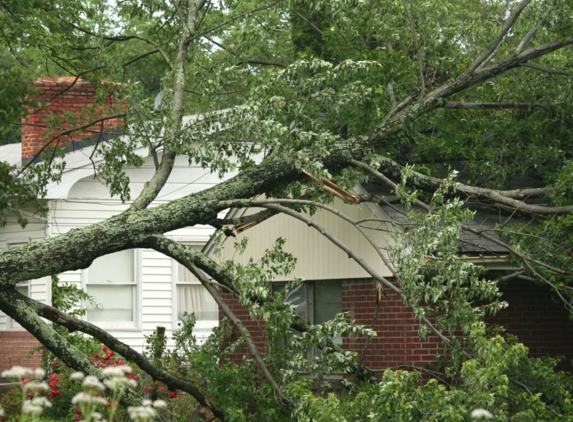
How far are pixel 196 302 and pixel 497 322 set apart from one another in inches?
327

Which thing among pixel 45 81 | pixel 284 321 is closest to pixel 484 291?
pixel 284 321

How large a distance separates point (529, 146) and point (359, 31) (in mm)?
2431

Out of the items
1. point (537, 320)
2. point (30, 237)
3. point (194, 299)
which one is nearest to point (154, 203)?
point (194, 299)

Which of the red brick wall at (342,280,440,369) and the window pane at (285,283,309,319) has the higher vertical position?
the window pane at (285,283,309,319)

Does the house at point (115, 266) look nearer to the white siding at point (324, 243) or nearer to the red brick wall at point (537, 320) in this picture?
the white siding at point (324, 243)

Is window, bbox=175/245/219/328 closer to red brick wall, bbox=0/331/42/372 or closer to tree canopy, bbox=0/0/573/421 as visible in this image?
red brick wall, bbox=0/331/42/372

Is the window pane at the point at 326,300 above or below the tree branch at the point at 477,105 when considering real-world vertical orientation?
below

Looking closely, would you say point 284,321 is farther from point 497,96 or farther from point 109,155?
point 497,96

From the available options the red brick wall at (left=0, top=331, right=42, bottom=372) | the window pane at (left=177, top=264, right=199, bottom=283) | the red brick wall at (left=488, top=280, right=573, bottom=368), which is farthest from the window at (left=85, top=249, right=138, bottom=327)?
the red brick wall at (left=488, top=280, right=573, bottom=368)

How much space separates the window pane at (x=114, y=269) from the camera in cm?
1944

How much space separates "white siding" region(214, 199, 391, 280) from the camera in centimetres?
1278

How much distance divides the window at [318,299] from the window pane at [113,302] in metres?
6.05

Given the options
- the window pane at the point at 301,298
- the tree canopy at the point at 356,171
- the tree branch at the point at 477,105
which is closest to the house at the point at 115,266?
the tree canopy at the point at 356,171

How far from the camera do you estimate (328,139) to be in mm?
10398
